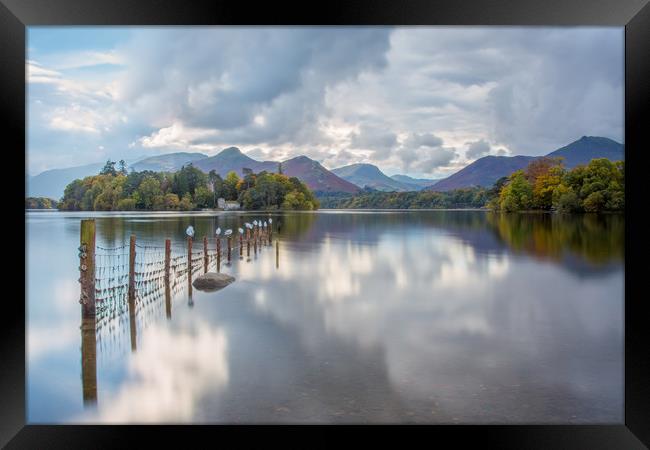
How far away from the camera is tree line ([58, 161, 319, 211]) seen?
1293 inches

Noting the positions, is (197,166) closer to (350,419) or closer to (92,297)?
(92,297)

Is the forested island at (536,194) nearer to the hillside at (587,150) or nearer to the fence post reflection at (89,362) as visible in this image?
the hillside at (587,150)

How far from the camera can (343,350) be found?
21.2ft

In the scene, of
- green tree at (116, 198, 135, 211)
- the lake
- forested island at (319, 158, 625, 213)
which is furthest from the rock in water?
green tree at (116, 198, 135, 211)

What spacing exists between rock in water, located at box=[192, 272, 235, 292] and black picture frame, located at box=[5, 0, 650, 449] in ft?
22.6

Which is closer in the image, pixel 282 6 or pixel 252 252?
pixel 282 6

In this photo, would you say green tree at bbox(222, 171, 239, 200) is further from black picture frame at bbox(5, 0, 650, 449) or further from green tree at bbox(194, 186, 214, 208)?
black picture frame at bbox(5, 0, 650, 449)

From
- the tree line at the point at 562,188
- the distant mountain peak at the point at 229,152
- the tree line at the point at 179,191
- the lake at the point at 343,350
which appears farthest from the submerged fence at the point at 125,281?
the distant mountain peak at the point at 229,152

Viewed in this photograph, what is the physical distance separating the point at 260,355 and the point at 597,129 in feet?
106

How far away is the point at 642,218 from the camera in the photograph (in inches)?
131

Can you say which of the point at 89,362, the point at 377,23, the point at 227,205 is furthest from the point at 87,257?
the point at 227,205

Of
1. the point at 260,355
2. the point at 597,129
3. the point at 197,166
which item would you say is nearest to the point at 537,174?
the point at 597,129

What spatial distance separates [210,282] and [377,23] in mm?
7661

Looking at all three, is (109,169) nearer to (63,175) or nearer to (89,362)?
(63,175)
